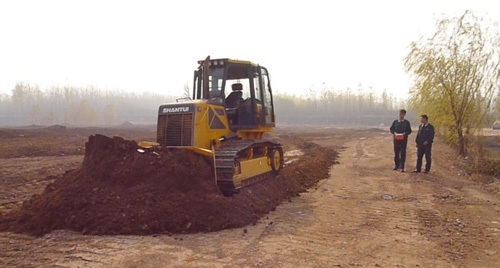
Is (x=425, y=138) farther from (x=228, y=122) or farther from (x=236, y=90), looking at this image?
(x=228, y=122)

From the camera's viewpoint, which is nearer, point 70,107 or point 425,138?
point 425,138

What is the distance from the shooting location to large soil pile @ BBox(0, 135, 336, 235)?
226 inches

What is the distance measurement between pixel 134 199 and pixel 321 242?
294 centimetres

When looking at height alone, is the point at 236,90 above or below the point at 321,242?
above

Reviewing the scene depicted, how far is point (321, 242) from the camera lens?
5.35 m

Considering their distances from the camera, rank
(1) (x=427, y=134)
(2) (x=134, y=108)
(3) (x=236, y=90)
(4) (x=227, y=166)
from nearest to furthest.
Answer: (4) (x=227, y=166), (3) (x=236, y=90), (1) (x=427, y=134), (2) (x=134, y=108)

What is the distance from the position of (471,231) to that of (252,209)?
345cm

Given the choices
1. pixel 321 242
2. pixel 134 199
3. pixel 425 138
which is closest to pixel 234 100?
pixel 134 199

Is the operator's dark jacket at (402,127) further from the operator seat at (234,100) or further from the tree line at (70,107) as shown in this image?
the tree line at (70,107)

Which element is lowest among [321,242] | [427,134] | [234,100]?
[321,242]

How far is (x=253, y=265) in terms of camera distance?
452cm

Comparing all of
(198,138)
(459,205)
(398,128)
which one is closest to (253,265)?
(198,138)

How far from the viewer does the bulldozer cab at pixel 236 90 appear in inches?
328

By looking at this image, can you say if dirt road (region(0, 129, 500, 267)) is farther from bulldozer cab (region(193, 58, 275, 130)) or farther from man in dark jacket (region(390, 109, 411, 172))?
man in dark jacket (region(390, 109, 411, 172))
